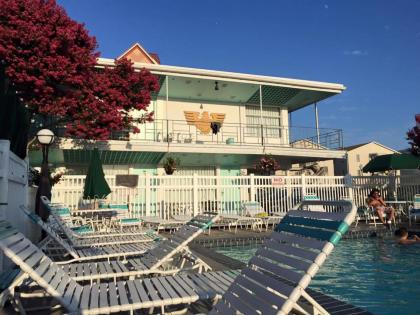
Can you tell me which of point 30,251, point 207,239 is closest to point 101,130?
point 207,239

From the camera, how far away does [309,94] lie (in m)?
20.1

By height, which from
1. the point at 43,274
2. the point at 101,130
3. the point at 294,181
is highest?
the point at 101,130

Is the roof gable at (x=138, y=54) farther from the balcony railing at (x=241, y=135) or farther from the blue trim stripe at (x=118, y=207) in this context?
the blue trim stripe at (x=118, y=207)

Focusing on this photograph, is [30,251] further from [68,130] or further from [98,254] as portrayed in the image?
[68,130]

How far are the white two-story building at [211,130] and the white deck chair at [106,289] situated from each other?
12436 mm

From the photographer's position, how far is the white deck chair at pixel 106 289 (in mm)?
2939

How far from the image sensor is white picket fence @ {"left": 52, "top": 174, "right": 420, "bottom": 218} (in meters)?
13.3

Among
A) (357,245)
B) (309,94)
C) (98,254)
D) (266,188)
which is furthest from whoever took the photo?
(309,94)

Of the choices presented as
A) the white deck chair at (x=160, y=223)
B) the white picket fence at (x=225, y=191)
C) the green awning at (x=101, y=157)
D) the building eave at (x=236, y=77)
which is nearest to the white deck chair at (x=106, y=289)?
the white deck chair at (x=160, y=223)

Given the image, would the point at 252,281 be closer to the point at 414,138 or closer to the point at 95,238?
the point at 95,238

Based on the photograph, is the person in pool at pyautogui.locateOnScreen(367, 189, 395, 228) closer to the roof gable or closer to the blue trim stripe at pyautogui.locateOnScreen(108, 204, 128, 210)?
the blue trim stripe at pyautogui.locateOnScreen(108, 204, 128, 210)

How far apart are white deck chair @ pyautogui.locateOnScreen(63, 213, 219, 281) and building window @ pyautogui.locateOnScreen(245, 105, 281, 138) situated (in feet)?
49.9

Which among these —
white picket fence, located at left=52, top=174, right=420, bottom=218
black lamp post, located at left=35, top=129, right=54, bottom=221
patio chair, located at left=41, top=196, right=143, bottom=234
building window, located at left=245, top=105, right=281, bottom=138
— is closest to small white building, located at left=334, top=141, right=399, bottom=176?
building window, located at left=245, top=105, right=281, bottom=138

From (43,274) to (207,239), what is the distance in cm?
712
